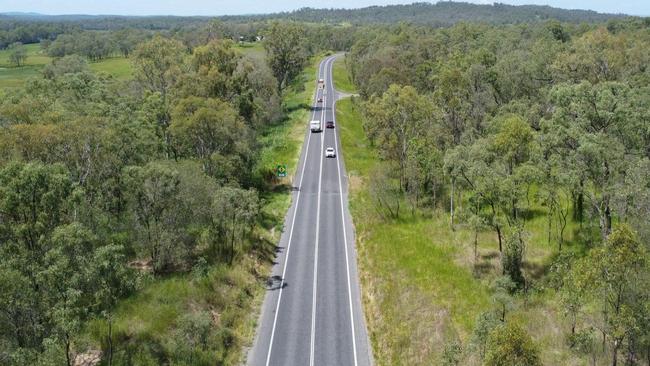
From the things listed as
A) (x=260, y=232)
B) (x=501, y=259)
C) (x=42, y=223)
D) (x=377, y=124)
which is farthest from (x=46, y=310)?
(x=377, y=124)

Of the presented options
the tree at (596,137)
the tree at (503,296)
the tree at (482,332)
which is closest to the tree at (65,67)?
the tree at (596,137)

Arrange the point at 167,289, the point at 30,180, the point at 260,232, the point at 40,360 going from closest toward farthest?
the point at 40,360
the point at 30,180
the point at 167,289
the point at 260,232

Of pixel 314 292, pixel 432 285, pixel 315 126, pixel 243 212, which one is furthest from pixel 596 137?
pixel 315 126

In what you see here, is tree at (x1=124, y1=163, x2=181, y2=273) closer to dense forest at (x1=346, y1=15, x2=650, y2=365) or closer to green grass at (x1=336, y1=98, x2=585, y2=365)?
green grass at (x1=336, y1=98, x2=585, y2=365)

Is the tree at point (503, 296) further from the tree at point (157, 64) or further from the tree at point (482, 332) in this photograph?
the tree at point (157, 64)

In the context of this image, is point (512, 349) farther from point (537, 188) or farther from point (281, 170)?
point (281, 170)

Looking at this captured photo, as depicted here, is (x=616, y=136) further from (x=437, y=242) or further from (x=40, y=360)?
(x=40, y=360)
